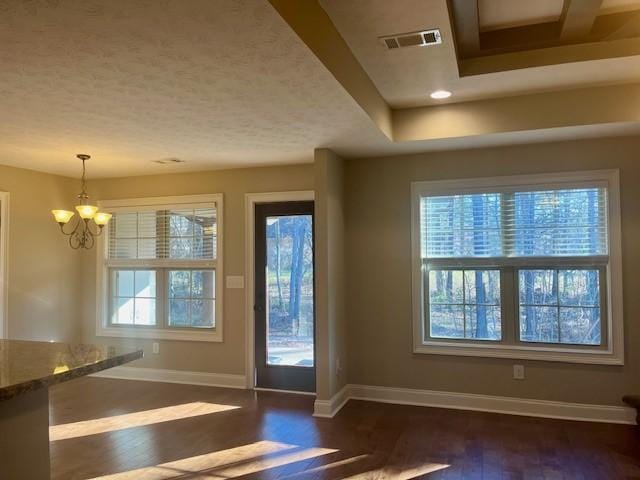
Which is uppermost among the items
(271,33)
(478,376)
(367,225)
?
(271,33)

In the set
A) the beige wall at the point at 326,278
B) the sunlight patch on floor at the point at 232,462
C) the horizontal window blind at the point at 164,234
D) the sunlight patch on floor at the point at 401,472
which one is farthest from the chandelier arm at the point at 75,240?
the sunlight patch on floor at the point at 401,472

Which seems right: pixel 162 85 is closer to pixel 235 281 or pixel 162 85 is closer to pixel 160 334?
pixel 235 281

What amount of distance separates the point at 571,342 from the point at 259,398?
2940 millimetres

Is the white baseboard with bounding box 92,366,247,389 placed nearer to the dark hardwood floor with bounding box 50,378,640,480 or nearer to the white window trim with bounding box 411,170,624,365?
the dark hardwood floor with bounding box 50,378,640,480

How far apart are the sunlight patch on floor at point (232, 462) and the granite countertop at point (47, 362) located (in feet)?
4.68

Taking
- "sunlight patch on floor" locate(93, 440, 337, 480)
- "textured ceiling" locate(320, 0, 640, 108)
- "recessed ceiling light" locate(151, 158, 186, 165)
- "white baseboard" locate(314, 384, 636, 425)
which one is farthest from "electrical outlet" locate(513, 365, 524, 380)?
"recessed ceiling light" locate(151, 158, 186, 165)

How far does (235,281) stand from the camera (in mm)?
4961

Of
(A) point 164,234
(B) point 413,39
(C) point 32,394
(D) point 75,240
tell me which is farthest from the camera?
(D) point 75,240

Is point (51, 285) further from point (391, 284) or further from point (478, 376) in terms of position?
point (478, 376)

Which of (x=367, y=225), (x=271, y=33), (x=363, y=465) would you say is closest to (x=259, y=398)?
(x=363, y=465)

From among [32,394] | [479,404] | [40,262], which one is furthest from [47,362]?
[40,262]

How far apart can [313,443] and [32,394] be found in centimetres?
227

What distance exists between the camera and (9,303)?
4.66 m

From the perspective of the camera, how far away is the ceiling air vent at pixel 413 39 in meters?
2.58
